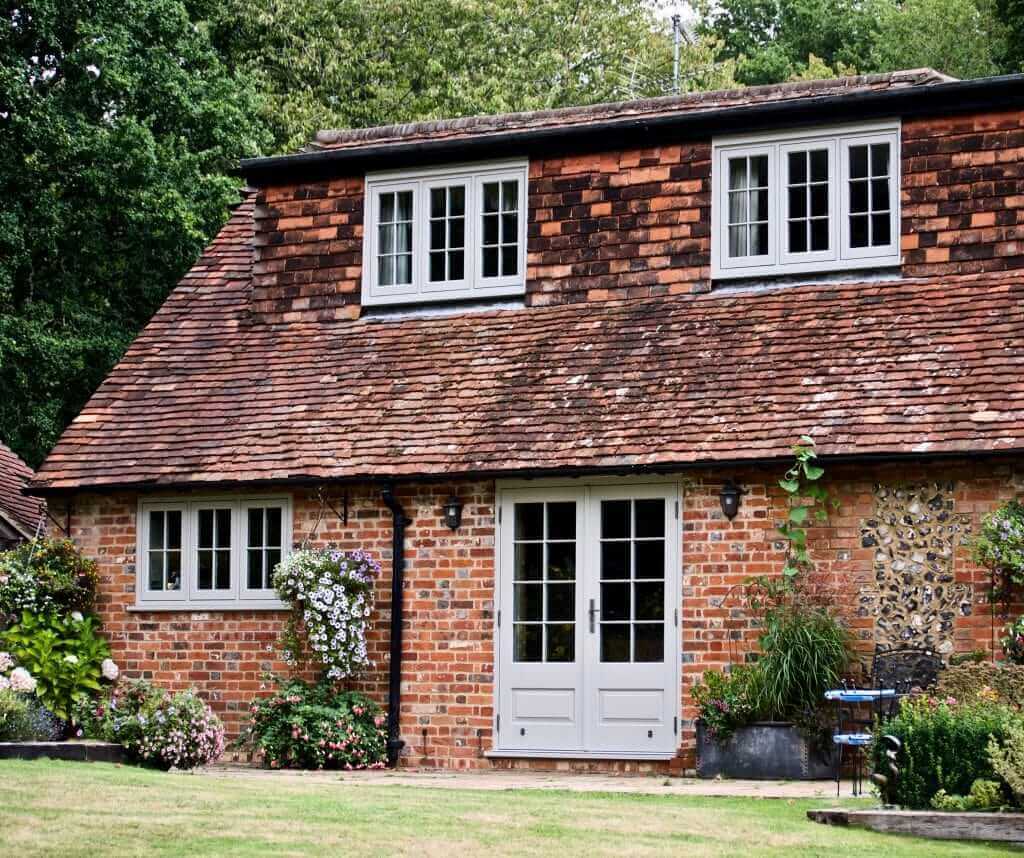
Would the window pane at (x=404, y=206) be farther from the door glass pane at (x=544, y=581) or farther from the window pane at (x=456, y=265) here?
the door glass pane at (x=544, y=581)

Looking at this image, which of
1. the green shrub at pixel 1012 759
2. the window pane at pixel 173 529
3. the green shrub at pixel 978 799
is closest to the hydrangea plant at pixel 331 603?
the window pane at pixel 173 529

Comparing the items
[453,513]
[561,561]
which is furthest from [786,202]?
[453,513]

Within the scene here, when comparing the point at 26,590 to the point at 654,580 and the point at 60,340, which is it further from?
the point at 60,340

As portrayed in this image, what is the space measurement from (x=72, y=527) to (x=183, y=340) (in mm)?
2455

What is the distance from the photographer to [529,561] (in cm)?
1603

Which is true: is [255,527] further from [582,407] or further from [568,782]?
[568,782]

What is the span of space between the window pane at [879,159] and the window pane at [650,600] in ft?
14.1

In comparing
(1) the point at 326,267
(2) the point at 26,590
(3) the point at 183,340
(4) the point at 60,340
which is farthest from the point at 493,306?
(4) the point at 60,340

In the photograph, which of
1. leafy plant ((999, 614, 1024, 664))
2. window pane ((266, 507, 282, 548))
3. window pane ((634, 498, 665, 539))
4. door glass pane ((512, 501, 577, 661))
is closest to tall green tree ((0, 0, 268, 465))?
window pane ((266, 507, 282, 548))

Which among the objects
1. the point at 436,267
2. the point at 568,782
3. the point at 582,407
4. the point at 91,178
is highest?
the point at 91,178

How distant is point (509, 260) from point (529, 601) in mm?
3772

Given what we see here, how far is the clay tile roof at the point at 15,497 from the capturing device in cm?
2414

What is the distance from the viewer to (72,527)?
17875 millimetres

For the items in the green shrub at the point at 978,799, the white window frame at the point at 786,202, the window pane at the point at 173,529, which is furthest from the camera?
the window pane at the point at 173,529
